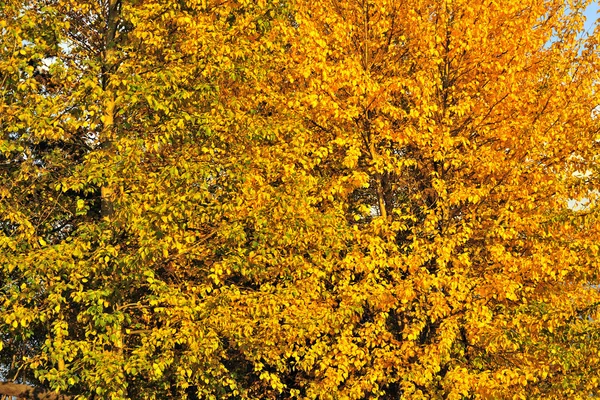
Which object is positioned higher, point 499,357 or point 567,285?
point 567,285

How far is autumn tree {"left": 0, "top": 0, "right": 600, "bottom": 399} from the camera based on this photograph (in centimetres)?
930

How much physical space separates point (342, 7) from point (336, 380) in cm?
752

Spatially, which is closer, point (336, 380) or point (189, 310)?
point (189, 310)

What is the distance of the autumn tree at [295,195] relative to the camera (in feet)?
30.5

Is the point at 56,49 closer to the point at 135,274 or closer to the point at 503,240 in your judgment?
the point at 135,274

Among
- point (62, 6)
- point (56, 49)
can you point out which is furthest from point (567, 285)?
point (62, 6)

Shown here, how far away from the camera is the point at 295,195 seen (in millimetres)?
10719

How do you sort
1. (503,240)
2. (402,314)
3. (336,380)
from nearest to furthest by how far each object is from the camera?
(336,380) < (503,240) < (402,314)

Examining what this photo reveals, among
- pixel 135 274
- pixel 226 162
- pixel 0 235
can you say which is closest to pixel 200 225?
pixel 226 162

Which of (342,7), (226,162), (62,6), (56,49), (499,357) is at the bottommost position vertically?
(499,357)

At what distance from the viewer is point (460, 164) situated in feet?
38.1

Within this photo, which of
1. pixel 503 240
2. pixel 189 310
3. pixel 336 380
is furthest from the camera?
pixel 503 240

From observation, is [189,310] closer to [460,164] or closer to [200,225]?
[200,225]

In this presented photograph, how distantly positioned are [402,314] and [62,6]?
353 inches
